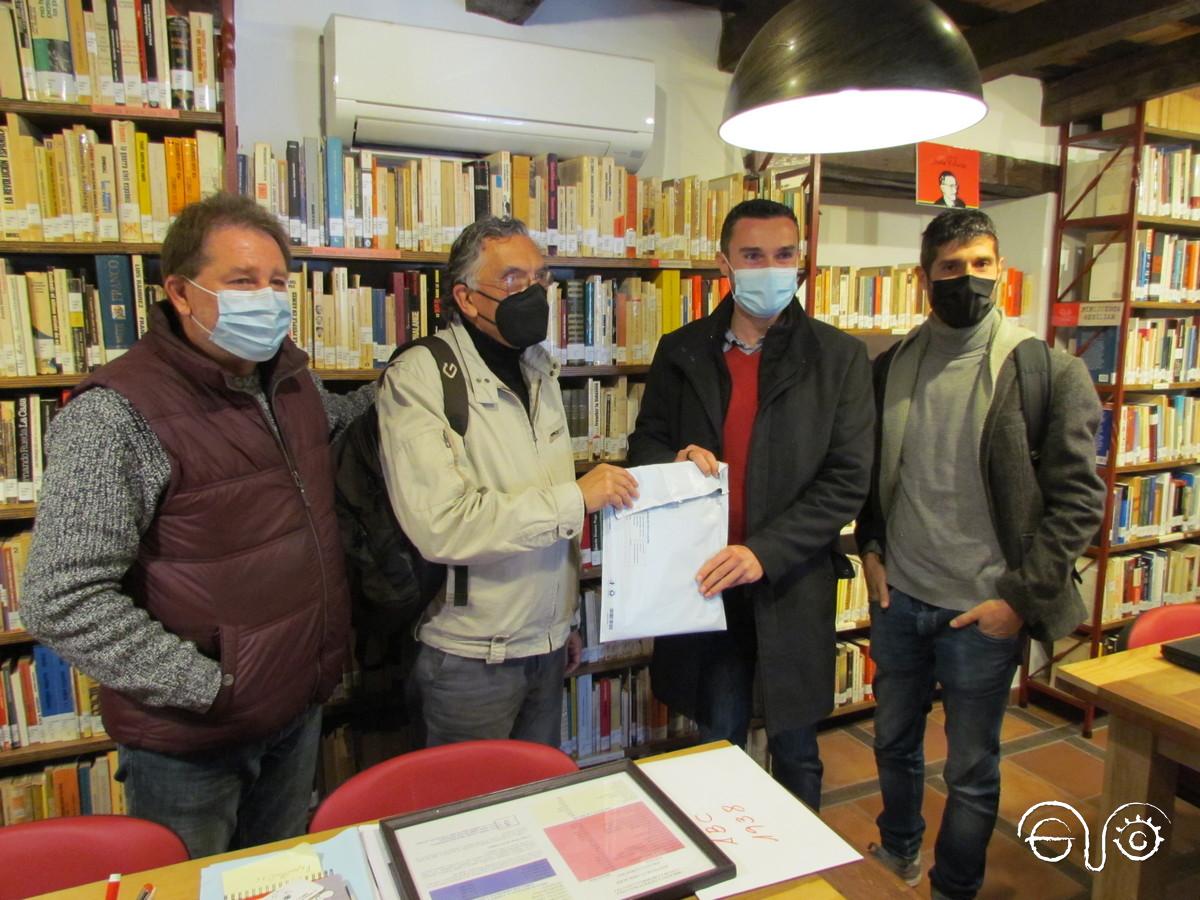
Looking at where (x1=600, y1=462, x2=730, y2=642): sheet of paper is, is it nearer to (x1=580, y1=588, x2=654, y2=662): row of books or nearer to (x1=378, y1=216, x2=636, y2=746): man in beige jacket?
(x1=378, y1=216, x2=636, y2=746): man in beige jacket

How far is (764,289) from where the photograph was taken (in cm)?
182

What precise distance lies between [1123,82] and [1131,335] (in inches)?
40.9

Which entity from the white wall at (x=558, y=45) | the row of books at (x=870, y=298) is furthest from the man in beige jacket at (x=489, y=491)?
the row of books at (x=870, y=298)

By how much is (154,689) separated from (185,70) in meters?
1.56

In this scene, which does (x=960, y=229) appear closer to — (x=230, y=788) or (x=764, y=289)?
A: (x=764, y=289)

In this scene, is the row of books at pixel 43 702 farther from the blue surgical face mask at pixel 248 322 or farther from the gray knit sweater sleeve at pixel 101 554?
the blue surgical face mask at pixel 248 322

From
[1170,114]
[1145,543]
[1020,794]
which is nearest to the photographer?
[1020,794]

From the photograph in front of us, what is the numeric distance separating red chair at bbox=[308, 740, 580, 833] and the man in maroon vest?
265mm

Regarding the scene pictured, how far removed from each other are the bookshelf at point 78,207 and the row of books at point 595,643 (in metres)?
1.38

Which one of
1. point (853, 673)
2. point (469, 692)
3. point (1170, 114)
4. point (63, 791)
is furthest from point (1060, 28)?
point (63, 791)

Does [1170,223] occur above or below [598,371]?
above

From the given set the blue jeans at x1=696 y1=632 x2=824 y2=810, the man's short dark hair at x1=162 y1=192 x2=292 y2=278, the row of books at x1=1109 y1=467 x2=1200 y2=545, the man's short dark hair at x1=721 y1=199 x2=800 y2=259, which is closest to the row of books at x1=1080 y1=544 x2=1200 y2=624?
the row of books at x1=1109 y1=467 x2=1200 y2=545

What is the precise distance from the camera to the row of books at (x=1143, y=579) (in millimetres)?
3477

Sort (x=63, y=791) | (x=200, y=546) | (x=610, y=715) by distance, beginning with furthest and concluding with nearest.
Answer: (x=610, y=715) → (x=63, y=791) → (x=200, y=546)
